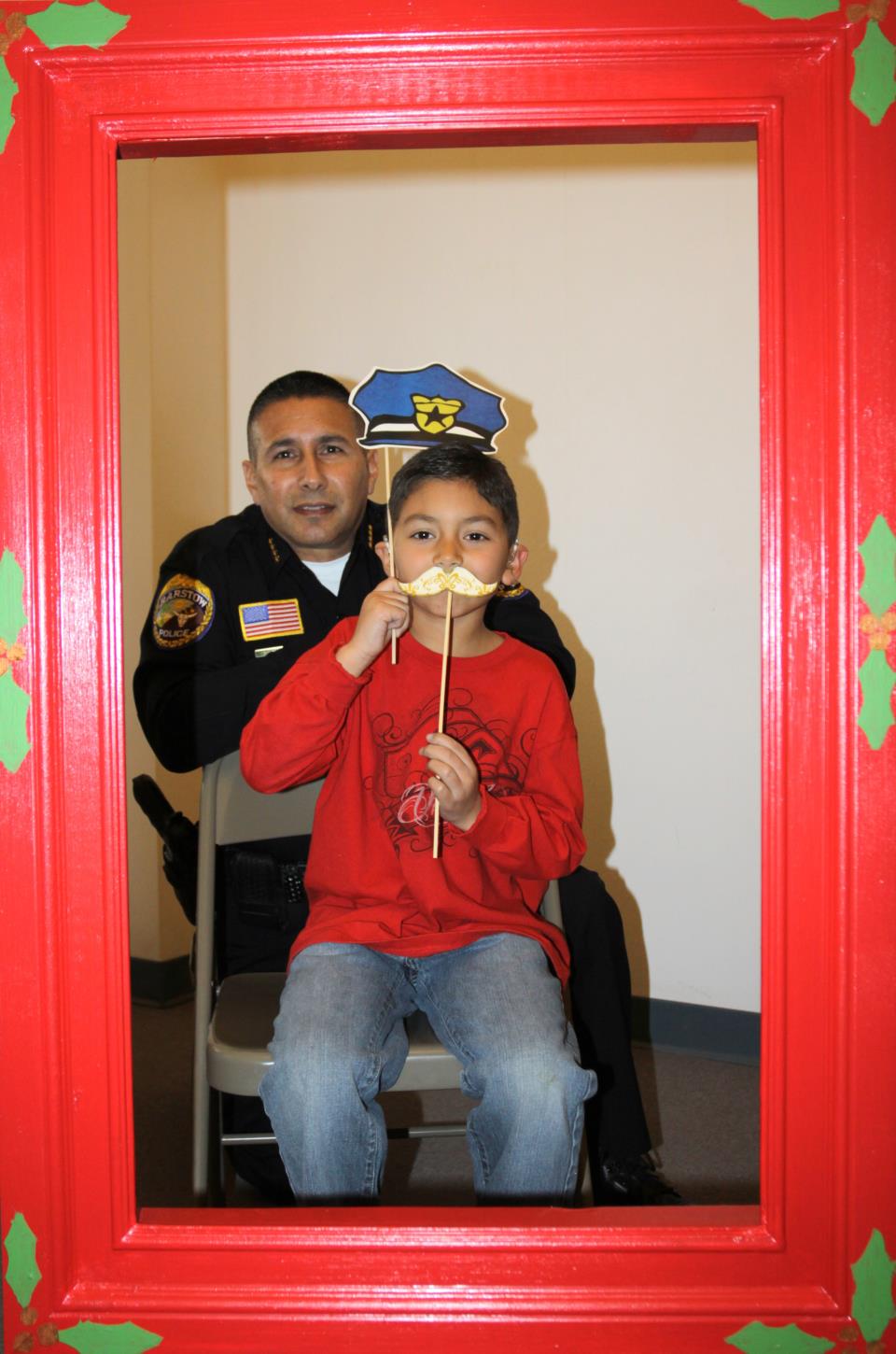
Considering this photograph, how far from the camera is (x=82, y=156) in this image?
3.88ft

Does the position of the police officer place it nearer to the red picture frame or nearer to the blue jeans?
the blue jeans

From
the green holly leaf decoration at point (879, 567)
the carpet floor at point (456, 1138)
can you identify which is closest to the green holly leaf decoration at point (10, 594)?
the green holly leaf decoration at point (879, 567)

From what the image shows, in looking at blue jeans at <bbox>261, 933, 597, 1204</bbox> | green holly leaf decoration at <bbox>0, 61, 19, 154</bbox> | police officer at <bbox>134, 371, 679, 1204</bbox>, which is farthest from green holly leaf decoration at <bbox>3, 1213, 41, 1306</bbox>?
green holly leaf decoration at <bbox>0, 61, 19, 154</bbox>

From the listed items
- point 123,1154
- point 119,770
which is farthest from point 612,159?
point 123,1154

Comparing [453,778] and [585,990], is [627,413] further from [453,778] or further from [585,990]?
[453,778]

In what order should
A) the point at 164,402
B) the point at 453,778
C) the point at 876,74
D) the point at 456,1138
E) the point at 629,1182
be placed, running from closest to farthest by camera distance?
the point at 876,74
the point at 453,778
the point at 629,1182
the point at 456,1138
the point at 164,402

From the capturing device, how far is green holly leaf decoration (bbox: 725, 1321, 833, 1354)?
1.17m

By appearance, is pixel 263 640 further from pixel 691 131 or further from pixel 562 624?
pixel 691 131

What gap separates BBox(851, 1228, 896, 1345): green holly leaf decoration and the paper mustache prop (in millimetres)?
795

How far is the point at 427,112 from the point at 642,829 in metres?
1.81

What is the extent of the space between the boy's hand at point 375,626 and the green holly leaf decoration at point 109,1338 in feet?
2.38

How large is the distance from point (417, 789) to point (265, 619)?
606 mm

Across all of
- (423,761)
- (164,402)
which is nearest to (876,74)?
(423,761)

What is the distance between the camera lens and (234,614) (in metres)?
2.08
